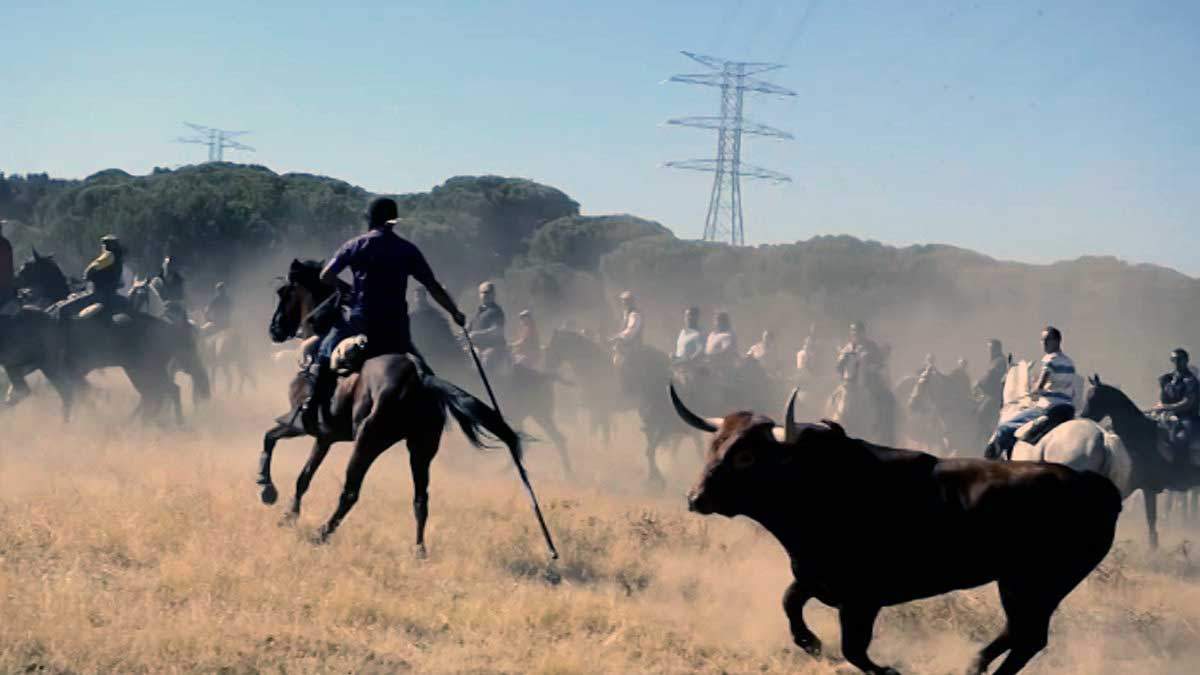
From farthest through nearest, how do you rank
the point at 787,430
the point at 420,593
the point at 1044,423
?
the point at 1044,423 < the point at 420,593 < the point at 787,430

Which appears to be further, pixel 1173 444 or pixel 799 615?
pixel 1173 444

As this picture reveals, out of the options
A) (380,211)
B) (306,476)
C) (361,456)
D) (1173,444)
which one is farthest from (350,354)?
(1173,444)

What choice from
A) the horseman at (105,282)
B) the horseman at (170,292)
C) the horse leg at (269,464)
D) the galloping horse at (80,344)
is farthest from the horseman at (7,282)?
the horse leg at (269,464)

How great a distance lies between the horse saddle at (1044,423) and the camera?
12344 mm

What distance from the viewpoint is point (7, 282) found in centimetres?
1762

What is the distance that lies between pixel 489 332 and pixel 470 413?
9.92m

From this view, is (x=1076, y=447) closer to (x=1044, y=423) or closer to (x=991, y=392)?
(x=1044, y=423)

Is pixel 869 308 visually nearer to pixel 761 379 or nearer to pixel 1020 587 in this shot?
pixel 761 379

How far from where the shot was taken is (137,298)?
70.4 ft

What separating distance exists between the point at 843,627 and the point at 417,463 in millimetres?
3946

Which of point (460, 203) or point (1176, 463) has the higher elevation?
point (460, 203)

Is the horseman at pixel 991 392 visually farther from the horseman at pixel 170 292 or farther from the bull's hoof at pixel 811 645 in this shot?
the bull's hoof at pixel 811 645

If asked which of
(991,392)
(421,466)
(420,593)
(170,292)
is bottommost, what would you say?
(420,593)

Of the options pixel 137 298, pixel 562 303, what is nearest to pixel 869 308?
pixel 562 303
